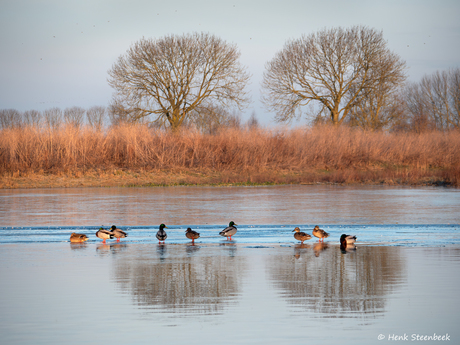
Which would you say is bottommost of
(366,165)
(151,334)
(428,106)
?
(151,334)

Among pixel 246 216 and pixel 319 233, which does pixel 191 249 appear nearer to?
pixel 319 233

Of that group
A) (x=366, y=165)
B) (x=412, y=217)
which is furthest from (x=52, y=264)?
(x=366, y=165)

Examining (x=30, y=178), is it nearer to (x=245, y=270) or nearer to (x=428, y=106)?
(x=245, y=270)

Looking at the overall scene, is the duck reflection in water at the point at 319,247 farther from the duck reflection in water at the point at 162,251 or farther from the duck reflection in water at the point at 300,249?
the duck reflection in water at the point at 162,251

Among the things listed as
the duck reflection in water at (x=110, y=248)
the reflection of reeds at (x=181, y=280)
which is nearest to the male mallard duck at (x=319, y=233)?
the reflection of reeds at (x=181, y=280)

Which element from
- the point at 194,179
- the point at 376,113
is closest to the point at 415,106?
the point at 376,113

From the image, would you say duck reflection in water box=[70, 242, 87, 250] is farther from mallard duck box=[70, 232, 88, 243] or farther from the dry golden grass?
the dry golden grass

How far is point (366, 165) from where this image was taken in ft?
114

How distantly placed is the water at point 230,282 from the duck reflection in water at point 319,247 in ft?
0.08

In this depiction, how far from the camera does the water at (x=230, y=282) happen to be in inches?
191

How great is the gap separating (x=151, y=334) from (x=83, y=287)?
195 cm

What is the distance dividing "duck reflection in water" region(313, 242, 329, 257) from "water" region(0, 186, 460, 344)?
0.9 inches

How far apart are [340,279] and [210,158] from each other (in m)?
25.2

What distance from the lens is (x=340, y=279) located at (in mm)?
6691
